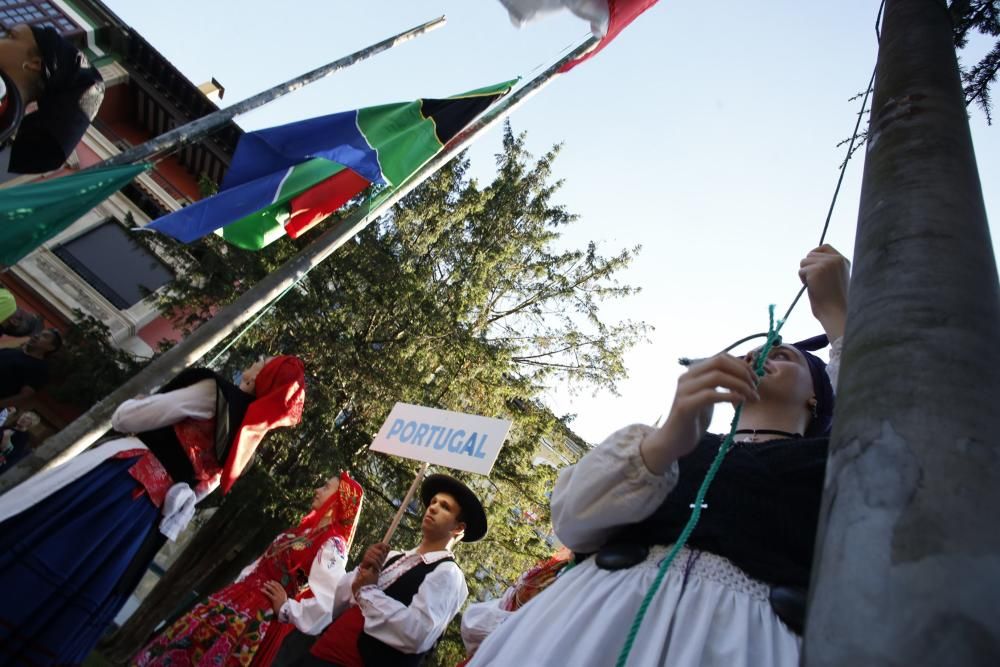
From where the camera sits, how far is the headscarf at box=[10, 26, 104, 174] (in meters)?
3.16

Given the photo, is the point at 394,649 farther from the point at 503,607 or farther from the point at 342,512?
the point at 342,512

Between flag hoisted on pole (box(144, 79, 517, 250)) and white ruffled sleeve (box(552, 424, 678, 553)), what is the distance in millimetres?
3693

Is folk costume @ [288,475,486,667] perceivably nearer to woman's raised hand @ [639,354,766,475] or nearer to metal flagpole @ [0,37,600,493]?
metal flagpole @ [0,37,600,493]

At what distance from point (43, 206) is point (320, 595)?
2.96 metres

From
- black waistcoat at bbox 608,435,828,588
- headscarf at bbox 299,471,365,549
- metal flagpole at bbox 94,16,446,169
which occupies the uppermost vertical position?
metal flagpole at bbox 94,16,446,169

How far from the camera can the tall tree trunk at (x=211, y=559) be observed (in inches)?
338

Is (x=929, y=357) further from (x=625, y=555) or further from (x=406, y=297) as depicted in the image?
(x=406, y=297)

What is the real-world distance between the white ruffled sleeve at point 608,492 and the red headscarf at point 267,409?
2.37 m

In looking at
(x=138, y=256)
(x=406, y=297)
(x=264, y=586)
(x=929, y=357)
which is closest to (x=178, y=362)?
(x=264, y=586)

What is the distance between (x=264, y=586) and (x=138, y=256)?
45.6 feet

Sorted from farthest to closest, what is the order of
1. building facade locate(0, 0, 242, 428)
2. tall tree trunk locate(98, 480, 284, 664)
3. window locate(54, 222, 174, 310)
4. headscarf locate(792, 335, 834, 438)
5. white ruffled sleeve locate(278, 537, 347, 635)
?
window locate(54, 222, 174, 310)
building facade locate(0, 0, 242, 428)
tall tree trunk locate(98, 480, 284, 664)
white ruffled sleeve locate(278, 537, 347, 635)
headscarf locate(792, 335, 834, 438)

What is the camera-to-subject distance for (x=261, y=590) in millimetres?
4320

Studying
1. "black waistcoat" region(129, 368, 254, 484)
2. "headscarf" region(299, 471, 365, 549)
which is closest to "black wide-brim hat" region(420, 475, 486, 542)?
"headscarf" region(299, 471, 365, 549)

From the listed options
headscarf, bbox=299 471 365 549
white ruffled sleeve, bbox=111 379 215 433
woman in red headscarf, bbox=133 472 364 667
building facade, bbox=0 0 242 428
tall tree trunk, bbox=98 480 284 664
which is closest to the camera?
white ruffled sleeve, bbox=111 379 215 433
